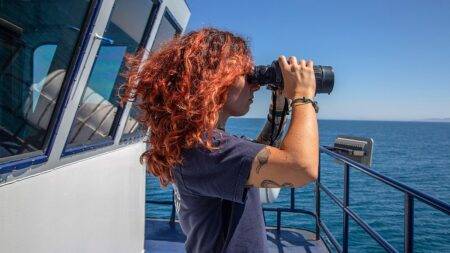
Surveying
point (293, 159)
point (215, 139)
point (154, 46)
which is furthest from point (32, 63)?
point (154, 46)

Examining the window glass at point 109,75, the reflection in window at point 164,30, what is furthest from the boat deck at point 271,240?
the reflection in window at point 164,30

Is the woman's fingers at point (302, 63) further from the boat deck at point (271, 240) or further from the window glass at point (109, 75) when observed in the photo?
the boat deck at point (271, 240)

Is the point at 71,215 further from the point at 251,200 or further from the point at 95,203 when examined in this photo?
the point at 251,200

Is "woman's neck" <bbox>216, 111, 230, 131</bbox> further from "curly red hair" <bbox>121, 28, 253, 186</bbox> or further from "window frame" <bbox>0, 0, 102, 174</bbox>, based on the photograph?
"window frame" <bbox>0, 0, 102, 174</bbox>

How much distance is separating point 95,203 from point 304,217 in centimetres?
1696

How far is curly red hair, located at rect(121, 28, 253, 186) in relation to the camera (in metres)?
1.25

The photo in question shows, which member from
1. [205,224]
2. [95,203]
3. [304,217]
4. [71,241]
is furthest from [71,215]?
[304,217]

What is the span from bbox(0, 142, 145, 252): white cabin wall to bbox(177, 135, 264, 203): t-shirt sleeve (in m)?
0.93

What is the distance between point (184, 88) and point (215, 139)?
0.62ft

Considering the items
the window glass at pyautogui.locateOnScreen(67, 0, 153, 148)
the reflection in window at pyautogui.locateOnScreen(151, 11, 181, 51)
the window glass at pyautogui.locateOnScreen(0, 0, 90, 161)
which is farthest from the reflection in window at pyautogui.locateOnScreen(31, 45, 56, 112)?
the reflection in window at pyautogui.locateOnScreen(151, 11, 181, 51)

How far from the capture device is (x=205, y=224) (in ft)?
4.50

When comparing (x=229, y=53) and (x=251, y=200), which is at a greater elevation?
(x=229, y=53)

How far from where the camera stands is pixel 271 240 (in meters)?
5.24

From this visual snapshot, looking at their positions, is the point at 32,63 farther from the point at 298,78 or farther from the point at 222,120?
the point at 298,78
